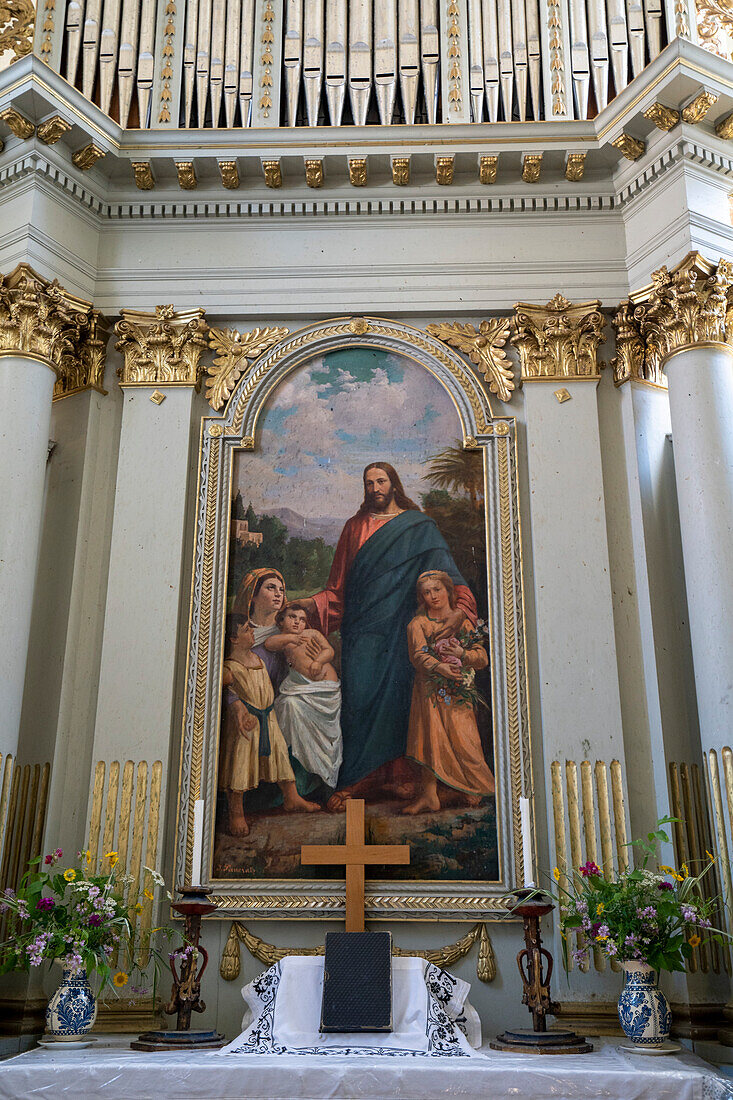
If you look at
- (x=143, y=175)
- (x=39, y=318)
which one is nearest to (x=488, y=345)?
(x=143, y=175)

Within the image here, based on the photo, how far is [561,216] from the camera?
827 cm

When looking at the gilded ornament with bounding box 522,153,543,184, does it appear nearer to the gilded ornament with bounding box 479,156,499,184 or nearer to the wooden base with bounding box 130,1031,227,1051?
the gilded ornament with bounding box 479,156,499,184

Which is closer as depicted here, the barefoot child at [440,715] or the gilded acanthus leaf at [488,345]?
the barefoot child at [440,715]

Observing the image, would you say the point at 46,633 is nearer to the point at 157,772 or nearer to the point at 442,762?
the point at 157,772

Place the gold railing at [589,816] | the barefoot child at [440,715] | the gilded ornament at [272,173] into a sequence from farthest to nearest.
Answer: the gilded ornament at [272,173] → the barefoot child at [440,715] → the gold railing at [589,816]

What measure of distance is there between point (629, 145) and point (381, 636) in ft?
12.5

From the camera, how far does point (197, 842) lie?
6.65m

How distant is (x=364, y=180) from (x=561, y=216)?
1.47 metres

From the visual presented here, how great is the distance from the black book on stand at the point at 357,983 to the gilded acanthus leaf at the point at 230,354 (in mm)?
3815

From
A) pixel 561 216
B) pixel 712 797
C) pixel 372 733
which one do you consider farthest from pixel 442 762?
pixel 561 216

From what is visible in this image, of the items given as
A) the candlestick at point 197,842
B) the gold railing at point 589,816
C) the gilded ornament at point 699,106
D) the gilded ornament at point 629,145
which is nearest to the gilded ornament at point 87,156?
the gilded ornament at point 629,145

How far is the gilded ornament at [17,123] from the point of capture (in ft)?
24.8

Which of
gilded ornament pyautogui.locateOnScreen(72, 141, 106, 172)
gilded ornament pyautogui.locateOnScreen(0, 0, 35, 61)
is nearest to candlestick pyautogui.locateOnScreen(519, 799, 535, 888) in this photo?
gilded ornament pyautogui.locateOnScreen(72, 141, 106, 172)

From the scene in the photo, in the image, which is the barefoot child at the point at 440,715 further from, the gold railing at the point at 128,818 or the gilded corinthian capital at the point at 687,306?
the gilded corinthian capital at the point at 687,306
